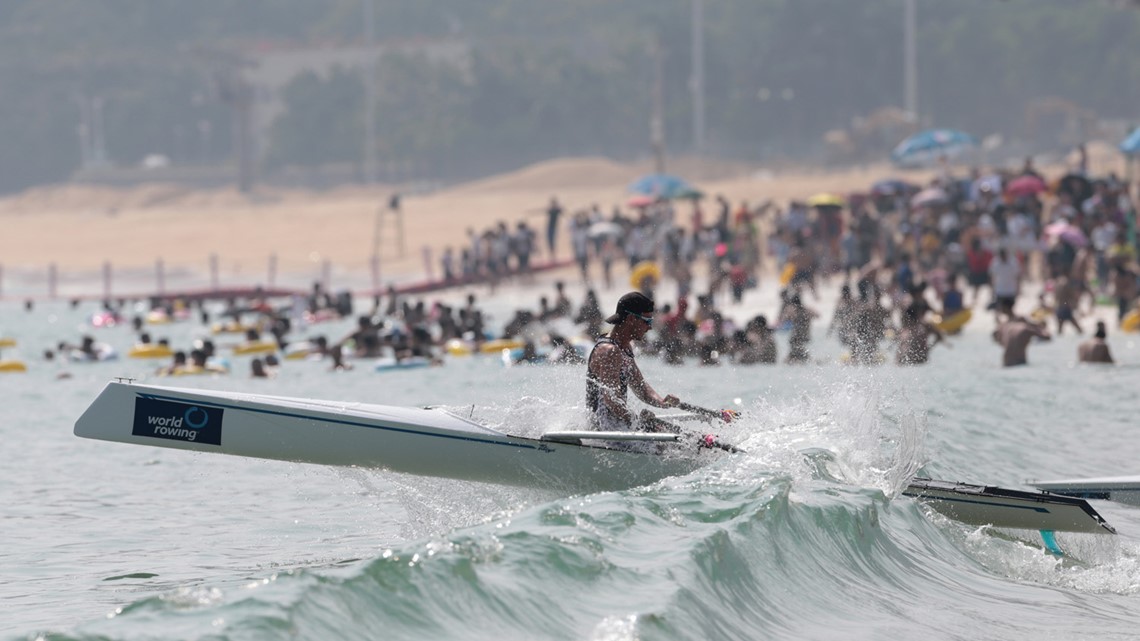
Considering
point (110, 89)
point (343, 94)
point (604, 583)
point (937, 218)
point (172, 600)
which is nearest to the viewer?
point (172, 600)

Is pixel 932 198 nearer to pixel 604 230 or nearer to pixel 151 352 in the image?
pixel 604 230

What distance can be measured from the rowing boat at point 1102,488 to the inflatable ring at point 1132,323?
40.9 ft

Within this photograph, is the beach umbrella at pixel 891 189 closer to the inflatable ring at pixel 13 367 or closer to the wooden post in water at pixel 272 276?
the inflatable ring at pixel 13 367

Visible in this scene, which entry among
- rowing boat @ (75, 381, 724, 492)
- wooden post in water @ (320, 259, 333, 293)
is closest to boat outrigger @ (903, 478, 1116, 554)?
rowing boat @ (75, 381, 724, 492)

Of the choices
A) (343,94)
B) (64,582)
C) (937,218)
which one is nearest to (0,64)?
(343,94)

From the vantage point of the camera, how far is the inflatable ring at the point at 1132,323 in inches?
915

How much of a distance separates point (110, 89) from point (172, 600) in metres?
102

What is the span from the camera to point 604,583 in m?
8.71

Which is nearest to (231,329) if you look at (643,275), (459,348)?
(459,348)

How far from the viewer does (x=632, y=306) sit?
34.3 ft

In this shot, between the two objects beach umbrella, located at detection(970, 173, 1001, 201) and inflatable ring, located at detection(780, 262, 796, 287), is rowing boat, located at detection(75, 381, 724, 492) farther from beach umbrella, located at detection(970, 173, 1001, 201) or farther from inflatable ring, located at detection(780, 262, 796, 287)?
beach umbrella, located at detection(970, 173, 1001, 201)

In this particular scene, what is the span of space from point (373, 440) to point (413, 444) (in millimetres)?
260

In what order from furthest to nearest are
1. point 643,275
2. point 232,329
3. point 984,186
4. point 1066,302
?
point 232,329 < point 984,186 < point 643,275 < point 1066,302

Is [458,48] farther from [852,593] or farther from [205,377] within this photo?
[852,593]
